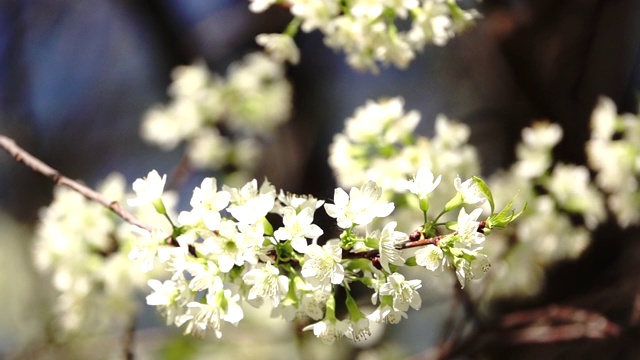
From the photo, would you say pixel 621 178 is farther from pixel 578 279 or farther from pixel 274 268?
pixel 274 268

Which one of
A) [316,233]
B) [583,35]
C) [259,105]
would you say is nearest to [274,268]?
[316,233]

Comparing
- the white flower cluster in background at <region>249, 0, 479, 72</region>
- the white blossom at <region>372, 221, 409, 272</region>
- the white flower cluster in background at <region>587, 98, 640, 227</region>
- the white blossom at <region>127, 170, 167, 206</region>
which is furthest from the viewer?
the white flower cluster in background at <region>587, 98, 640, 227</region>

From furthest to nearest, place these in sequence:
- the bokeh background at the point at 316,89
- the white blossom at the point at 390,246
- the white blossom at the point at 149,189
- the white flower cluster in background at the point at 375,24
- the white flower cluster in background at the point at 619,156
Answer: the bokeh background at the point at 316,89, the white flower cluster in background at the point at 619,156, the white flower cluster in background at the point at 375,24, the white blossom at the point at 149,189, the white blossom at the point at 390,246

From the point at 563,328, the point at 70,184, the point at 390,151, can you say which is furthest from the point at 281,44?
the point at 563,328

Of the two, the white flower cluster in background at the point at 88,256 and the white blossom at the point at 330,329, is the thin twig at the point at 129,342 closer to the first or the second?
the white flower cluster in background at the point at 88,256

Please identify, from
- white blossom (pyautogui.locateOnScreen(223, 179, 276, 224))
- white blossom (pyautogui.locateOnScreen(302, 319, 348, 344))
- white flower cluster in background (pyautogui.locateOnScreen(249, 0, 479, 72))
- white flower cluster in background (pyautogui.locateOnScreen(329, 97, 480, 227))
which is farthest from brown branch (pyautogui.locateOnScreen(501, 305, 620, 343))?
white blossom (pyautogui.locateOnScreen(223, 179, 276, 224))

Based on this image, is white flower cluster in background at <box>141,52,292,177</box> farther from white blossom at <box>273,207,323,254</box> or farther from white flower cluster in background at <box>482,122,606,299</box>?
white blossom at <box>273,207,323,254</box>

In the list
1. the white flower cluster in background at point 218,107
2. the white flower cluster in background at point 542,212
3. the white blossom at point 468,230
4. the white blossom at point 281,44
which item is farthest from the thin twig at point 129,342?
the white blossom at point 468,230
